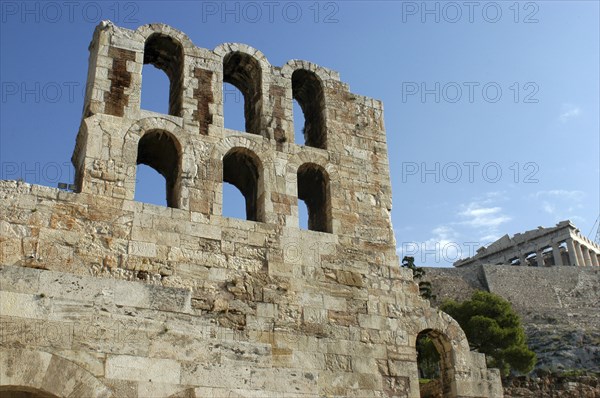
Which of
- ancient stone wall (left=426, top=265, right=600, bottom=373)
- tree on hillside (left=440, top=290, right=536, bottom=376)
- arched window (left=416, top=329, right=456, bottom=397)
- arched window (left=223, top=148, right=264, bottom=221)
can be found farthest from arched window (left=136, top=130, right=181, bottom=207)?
ancient stone wall (left=426, top=265, right=600, bottom=373)

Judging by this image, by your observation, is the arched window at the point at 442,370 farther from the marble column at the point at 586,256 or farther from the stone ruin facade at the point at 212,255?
the marble column at the point at 586,256

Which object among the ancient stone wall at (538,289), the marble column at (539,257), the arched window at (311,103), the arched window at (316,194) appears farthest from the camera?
the marble column at (539,257)

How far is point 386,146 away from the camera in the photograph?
14352 millimetres

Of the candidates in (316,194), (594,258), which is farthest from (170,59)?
(594,258)

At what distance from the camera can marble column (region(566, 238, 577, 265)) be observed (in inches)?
3084

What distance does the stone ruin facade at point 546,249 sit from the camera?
79.1 m

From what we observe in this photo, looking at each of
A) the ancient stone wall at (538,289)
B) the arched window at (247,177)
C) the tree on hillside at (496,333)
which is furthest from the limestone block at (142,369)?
the ancient stone wall at (538,289)

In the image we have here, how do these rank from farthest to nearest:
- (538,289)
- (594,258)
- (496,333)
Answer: (594,258) < (538,289) < (496,333)

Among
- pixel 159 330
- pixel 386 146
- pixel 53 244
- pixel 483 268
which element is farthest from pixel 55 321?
pixel 483 268

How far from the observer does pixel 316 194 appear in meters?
13.9

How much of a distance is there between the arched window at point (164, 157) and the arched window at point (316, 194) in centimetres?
250

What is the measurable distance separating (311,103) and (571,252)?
71979 mm

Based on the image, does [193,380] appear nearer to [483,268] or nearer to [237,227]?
[237,227]

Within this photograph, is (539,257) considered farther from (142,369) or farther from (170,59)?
(142,369)
